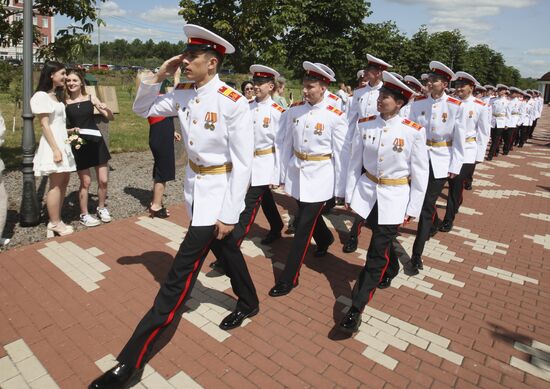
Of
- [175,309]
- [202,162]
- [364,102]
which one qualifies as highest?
[364,102]

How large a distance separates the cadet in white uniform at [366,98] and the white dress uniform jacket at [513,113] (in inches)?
378

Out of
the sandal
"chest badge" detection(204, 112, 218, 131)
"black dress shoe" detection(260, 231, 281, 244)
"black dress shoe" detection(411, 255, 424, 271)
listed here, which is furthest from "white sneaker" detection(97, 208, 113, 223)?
"black dress shoe" detection(411, 255, 424, 271)

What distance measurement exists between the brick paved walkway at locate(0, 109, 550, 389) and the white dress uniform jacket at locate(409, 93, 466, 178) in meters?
1.27

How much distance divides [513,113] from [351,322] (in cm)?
1452

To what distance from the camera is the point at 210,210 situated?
3254 mm

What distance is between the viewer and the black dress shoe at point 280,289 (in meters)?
4.35

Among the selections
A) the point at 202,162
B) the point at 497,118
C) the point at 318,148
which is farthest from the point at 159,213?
the point at 497,118

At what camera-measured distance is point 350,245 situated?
18.7 ft

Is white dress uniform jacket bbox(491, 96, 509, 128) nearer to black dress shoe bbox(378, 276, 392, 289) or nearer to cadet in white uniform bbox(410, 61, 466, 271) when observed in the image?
cadet in white uniform bbox(410, 61, 466, 271)

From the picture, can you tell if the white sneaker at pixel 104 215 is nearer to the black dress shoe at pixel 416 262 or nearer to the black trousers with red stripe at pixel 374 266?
the black trousers with red stripe at pixel 374 266

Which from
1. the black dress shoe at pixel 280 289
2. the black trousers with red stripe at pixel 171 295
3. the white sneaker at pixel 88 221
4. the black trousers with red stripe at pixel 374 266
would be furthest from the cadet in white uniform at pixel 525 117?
the black trousers with red stripe at pixel 171 295

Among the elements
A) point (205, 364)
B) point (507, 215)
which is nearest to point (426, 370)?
point (205, 364)

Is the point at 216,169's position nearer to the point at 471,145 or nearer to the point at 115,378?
the point at 115,378

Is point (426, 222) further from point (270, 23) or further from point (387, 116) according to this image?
point (270, 23)
